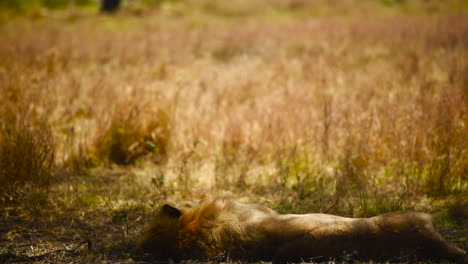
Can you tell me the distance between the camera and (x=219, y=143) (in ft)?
17.9

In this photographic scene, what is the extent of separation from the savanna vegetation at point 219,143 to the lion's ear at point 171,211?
374mm

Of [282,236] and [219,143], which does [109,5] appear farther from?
[282,236]

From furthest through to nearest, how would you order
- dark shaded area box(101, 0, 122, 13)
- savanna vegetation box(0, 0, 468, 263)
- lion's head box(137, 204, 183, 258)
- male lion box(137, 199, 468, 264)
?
1. dark shaded area box(101, 0, 122, 13)
2. savanna vegetation box(0, 0, 468, 263)
3. lion's head box(137, 204, 183, 258)
4. male lion box(137, 199, 468, 264)

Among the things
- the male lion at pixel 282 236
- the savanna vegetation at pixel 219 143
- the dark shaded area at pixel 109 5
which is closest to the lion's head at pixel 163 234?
the male lion at pixel 282 236

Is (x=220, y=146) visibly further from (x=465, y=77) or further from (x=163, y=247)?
(x=465, y=77)

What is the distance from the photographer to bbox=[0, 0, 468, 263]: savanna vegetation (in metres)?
3.83

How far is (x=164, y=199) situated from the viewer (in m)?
4.23

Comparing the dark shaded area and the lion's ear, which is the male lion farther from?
the dark shaded area

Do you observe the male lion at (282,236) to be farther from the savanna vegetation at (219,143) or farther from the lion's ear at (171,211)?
the savanna vegetation at (219,143)

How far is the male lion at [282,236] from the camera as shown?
267cm

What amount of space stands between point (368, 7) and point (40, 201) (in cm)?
1900

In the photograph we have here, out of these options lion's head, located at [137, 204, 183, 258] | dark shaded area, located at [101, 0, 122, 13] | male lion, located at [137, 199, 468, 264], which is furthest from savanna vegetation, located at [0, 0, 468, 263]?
dark shaded area, located at [101, 0, 122, 13]

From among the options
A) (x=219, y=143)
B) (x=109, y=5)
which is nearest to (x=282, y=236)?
(x=219, y=143)

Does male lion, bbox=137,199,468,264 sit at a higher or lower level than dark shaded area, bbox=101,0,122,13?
lower
